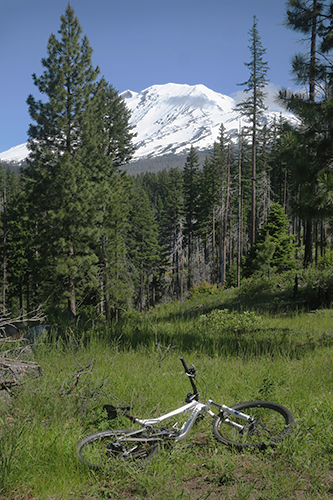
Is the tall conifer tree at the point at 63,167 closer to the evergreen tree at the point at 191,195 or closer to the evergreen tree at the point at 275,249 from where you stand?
the evergreen tree at the point at 275,249

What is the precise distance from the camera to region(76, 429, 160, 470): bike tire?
2990 mm

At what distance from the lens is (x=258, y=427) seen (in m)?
3.51

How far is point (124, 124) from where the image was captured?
107 ft

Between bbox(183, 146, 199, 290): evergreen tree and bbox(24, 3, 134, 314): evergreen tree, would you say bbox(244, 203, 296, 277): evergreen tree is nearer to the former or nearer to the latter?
bbox(24, 3, 134, 314): evergreen tree

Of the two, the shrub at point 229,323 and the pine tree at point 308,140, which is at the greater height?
the pine tree at point 308,140

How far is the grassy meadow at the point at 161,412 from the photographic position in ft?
9.04

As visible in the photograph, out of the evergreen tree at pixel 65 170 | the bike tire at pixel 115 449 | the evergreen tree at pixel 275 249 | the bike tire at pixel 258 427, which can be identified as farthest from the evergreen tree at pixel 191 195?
→ the bike tire at pixel 115 449

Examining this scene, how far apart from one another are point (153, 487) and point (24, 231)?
3756cm

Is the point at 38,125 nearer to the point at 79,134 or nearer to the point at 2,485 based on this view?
the point at 79,134

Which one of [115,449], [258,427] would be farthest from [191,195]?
[115,449]

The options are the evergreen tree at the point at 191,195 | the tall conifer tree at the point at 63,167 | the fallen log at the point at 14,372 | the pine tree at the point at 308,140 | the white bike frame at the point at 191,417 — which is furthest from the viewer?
the evergreen tree at the point at 191,195

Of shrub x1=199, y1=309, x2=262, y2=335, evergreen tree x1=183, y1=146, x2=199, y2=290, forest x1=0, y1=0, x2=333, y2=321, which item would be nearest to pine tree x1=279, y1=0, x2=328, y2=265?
forest x1=0, y1=0, x2=333, y2=321

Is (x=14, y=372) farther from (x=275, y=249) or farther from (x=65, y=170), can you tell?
(x=275, y=249)

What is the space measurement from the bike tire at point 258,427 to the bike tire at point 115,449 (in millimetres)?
681
